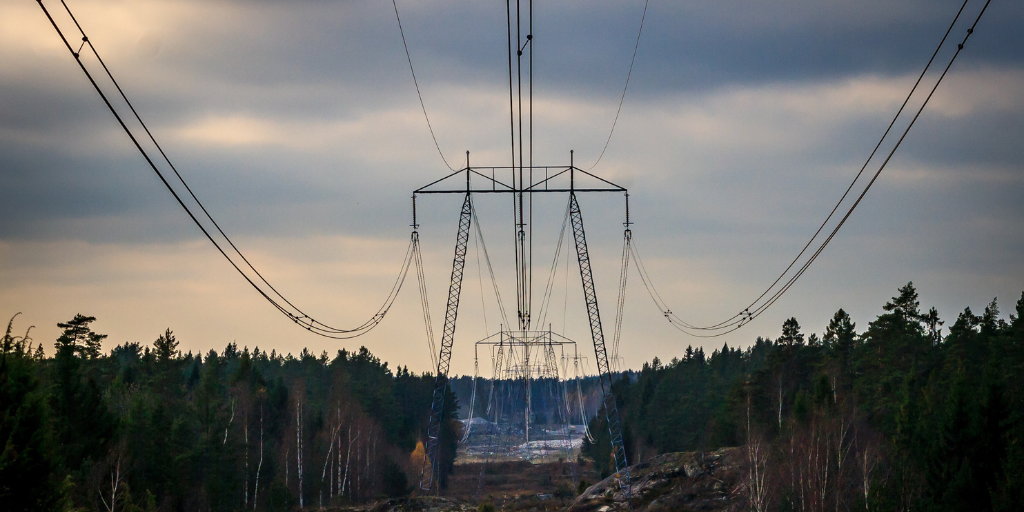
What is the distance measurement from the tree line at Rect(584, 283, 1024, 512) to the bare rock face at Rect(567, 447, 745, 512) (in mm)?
3286

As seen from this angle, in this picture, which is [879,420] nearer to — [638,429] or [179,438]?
[179,438]

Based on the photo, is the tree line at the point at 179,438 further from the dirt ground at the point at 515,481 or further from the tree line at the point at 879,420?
the tree line at the point at 879,420

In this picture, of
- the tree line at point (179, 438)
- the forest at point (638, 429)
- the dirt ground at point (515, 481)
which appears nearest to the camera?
the tree line at point (179, 438)

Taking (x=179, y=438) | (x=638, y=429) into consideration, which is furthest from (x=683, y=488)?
(x=638, y=429)

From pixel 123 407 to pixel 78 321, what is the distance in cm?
889

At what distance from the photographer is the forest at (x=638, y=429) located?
49125 millimetres

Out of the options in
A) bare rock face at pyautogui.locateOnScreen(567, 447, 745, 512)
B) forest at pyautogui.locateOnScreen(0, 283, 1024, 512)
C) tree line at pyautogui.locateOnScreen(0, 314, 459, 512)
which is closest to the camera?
tree line at pyautogui.locateOnScreen(0, 314, 459, 512)

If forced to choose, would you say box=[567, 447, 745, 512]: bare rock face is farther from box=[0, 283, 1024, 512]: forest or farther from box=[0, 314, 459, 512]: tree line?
box=[0, 314, 459, 512]: tree line

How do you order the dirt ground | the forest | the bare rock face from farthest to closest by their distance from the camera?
the dirt ground, the bare rock face, the forest

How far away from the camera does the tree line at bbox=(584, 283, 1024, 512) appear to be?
170 feet

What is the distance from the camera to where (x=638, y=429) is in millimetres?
149375

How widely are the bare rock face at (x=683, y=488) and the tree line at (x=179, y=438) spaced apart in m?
23.2

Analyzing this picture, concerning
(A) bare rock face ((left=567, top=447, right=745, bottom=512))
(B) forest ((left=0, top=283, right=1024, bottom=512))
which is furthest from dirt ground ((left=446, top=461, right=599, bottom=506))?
(A) bare rock face ((left=567, top=447, right=745, bottom=512))

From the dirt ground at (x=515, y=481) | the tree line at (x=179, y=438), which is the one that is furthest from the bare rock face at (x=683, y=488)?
the tree line at (x=179, y=438)
